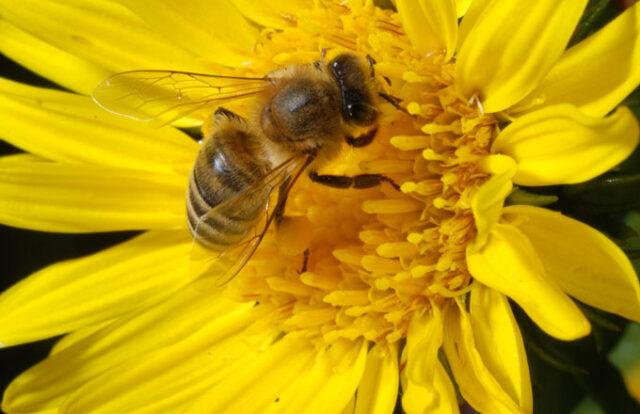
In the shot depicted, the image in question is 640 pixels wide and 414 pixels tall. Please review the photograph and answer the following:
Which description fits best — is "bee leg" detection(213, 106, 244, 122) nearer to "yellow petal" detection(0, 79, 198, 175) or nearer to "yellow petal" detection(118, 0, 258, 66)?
"yellow petal" detection(118, 0, 258, 66)

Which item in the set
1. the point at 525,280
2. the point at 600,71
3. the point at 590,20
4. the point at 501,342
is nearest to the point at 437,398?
the point at 501,342

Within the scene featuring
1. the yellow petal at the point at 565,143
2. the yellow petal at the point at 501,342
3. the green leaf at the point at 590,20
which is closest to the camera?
the yellow petal at the point at 565,143

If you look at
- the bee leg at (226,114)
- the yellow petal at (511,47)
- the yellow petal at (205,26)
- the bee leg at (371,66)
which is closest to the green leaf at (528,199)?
the yellow petal at (511,47)

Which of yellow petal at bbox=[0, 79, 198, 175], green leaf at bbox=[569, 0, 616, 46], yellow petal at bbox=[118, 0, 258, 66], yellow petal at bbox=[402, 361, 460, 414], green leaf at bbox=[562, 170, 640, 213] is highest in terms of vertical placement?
green leaf at bbox=[569, 0, 616, 46]

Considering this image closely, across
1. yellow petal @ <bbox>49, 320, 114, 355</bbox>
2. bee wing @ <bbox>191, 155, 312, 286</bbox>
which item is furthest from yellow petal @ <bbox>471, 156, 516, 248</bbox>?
yellow petal @ <bbox>49, 320, 114, 355</bbox>

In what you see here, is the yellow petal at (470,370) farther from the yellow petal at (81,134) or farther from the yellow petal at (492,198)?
the yellow petal at (81,134)
